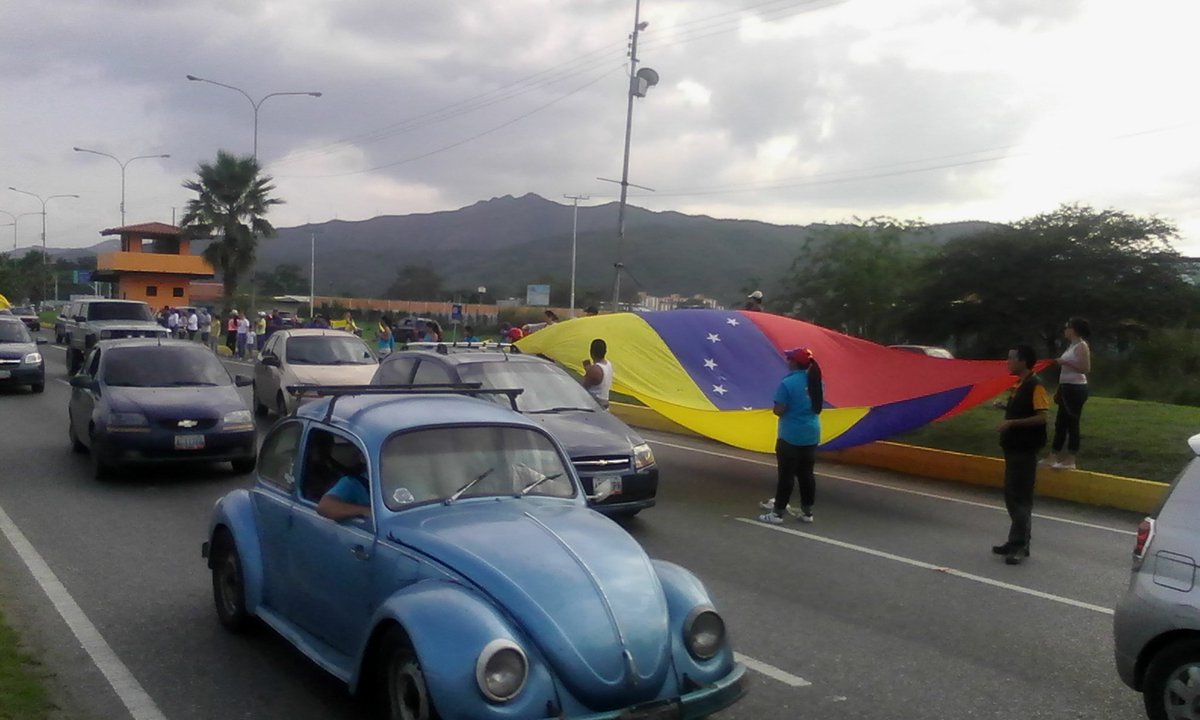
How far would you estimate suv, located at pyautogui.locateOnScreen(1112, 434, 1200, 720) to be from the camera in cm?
503

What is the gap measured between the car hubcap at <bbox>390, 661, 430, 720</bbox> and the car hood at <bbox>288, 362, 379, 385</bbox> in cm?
→ 1247

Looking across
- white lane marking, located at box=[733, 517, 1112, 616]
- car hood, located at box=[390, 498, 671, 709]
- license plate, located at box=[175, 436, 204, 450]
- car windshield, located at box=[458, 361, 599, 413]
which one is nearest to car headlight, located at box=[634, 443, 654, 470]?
car windshield, located at box=[458, 361, 599, 413]

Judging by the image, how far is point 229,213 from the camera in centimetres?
4906

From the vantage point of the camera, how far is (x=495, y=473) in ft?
18.6

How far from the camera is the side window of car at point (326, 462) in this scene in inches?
223

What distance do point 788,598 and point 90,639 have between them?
15.8ft

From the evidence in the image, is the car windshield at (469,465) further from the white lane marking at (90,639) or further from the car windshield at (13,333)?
the car windshield at (13,333)

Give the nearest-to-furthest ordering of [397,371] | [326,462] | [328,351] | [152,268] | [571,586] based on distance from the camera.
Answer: [571,586]
[326,462]
[397,371]
[328,351]
[152,268]

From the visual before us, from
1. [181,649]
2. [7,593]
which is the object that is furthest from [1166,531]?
[7,593]

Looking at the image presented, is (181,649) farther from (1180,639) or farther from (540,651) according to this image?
(1180,639)

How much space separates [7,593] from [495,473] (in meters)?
4.24

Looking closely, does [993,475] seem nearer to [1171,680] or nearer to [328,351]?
[1171,680]

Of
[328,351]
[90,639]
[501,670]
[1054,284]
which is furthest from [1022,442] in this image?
[1054,284]

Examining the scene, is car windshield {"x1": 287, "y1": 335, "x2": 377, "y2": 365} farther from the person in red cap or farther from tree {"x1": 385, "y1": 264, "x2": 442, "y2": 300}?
tree {"x1": 385, "y1": 264, "x2": 442, "y2": 300}
